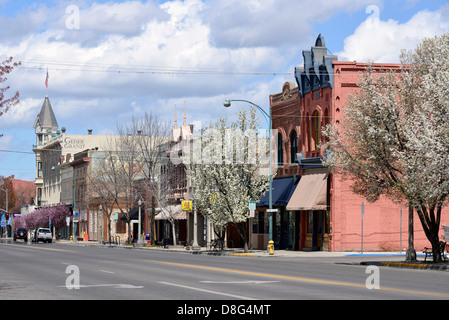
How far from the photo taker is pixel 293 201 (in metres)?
50.1

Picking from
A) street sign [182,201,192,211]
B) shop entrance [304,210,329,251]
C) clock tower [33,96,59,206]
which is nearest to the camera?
shop entrance [304,210,329,251]

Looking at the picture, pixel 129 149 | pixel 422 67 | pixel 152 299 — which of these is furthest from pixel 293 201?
pixel 152 299

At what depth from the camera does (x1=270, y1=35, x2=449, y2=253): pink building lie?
4688cm

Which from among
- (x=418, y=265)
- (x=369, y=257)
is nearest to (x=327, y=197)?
(x=369, y=257)

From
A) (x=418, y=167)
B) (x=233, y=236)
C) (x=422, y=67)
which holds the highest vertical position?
(x=422, y=67)

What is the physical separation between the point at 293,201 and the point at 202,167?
249 inches

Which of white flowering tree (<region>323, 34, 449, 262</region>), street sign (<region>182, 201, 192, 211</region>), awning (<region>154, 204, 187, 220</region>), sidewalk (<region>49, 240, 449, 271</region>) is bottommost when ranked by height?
sidewalk (<region>49, 240, 449, 271</region>)

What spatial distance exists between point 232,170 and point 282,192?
464cm

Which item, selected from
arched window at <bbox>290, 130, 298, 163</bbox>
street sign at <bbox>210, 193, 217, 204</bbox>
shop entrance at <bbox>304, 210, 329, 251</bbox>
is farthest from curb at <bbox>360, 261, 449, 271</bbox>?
arched window at <bbox>290, 130, 298, 163</bbox>

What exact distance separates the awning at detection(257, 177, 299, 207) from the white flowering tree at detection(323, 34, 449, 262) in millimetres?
16782

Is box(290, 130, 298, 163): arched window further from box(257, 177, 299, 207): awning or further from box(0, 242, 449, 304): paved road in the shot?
box(0, 242, 449, 304): paved road

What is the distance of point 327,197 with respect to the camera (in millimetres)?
47625

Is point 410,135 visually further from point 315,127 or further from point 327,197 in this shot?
point 315,127
